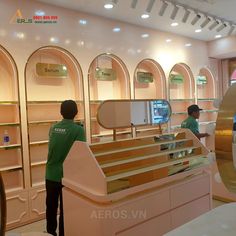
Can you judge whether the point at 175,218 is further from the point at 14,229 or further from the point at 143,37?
the point at 143,37

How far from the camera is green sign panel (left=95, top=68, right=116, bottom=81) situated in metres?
4.74

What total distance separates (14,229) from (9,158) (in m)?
0.95

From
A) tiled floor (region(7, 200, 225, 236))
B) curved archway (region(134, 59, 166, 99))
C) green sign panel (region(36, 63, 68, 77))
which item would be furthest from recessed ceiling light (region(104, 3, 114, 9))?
tiled floor (region(7, 200, 225, 236))

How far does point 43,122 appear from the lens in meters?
4.07

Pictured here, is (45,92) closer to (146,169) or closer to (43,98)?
(43,98)

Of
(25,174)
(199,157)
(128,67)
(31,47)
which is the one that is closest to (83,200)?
(199,157)

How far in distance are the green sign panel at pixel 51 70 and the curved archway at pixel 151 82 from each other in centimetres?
165

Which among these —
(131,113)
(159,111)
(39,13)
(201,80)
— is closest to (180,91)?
(201,80)

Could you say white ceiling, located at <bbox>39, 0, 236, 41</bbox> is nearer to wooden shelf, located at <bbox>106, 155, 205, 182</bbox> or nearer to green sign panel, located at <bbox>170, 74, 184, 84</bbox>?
green sign panel, located at <bbox>170, 74, 184, 84</bbox>

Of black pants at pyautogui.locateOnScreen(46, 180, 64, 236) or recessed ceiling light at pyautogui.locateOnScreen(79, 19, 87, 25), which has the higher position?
recessed ceiling light at pyautogui.locateOnScreen(79, 19, 87, 25)

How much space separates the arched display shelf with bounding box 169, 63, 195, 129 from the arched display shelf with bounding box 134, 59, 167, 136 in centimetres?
44

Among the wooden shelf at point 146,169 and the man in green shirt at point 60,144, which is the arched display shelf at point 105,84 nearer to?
the man in green shirt at point 60,144

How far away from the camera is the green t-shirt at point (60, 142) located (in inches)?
106

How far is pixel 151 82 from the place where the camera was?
5.72 metres
